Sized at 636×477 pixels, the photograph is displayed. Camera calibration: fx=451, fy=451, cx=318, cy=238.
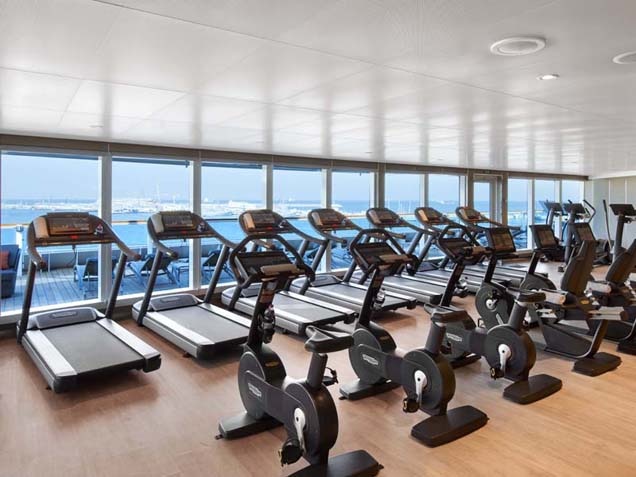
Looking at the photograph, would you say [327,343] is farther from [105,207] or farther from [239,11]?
[105,207]

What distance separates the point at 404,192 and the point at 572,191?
6586mm

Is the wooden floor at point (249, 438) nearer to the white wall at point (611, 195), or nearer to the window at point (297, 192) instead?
the window at point (297, 192)

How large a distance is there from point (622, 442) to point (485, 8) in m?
2.69

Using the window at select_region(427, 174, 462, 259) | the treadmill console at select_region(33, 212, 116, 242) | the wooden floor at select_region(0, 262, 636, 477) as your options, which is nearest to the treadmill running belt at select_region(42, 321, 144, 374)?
the wooden floor at select_region(0, 262, 636, 477)

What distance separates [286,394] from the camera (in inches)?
98.8

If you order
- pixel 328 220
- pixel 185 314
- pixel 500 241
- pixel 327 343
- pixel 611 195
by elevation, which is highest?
pixel 611 195

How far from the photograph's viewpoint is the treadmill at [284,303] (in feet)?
16.8

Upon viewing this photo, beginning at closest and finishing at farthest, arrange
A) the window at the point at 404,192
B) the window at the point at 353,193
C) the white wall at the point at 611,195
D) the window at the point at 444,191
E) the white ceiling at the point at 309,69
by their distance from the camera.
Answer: the white ceiling at the point at 309,69
the window at the point at 353,193
the window at the point at 404,192
the window at the point at 444,191
the white wall at the point at 611,195

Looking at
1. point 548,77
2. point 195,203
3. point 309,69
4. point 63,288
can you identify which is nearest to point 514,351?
point 548,77

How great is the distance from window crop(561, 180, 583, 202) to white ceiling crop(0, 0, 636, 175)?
26.9 ft

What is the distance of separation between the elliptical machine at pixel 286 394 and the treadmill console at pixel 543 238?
368 centimetres

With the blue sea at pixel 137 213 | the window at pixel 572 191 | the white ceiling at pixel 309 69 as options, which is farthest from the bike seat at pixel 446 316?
the window at pixel 572 191

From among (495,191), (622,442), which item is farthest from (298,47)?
(495,191)

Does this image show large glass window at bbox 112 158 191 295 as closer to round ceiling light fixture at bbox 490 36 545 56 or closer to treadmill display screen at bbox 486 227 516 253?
treadmill display screen at bbox 486 227 516 253
